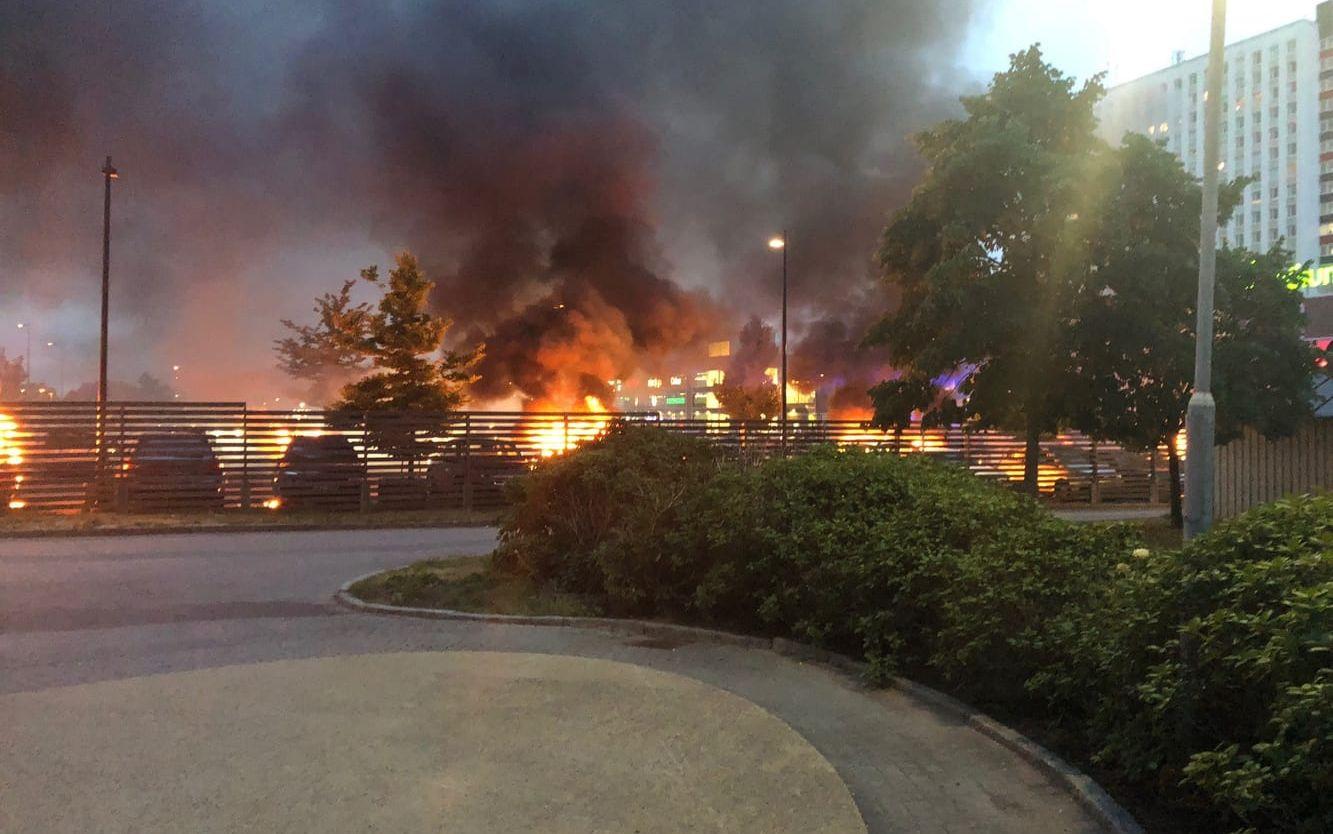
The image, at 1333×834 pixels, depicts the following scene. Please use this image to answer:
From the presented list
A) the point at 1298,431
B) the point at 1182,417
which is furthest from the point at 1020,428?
the point at 1298,431

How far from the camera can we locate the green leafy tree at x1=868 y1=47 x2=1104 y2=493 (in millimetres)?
17234

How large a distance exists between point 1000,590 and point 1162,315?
1325cm

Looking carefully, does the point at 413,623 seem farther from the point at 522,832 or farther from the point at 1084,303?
the point at 1084,303

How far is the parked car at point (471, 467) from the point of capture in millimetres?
20703

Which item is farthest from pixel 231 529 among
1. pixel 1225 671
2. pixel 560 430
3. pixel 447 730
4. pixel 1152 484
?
pixel 1152 484

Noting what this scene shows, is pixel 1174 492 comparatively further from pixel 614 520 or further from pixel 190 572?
pixel 190 572

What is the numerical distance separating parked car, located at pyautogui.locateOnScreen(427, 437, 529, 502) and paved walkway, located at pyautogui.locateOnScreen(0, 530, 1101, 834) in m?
12.1

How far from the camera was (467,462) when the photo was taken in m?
20.7

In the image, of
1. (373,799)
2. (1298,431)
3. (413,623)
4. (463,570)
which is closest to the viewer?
(373,799)

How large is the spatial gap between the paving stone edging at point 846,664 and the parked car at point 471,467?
9196mm

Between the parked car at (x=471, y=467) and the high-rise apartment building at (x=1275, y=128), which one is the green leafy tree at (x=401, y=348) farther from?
the high-rise apartment building at (x=1275, y=128)

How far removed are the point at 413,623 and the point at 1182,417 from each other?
14.8m

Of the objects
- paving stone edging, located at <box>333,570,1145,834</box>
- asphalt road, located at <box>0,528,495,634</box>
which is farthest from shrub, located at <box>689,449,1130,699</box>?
asphalt road, located at <box>0,528,495,634</box>

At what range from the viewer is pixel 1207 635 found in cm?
396
